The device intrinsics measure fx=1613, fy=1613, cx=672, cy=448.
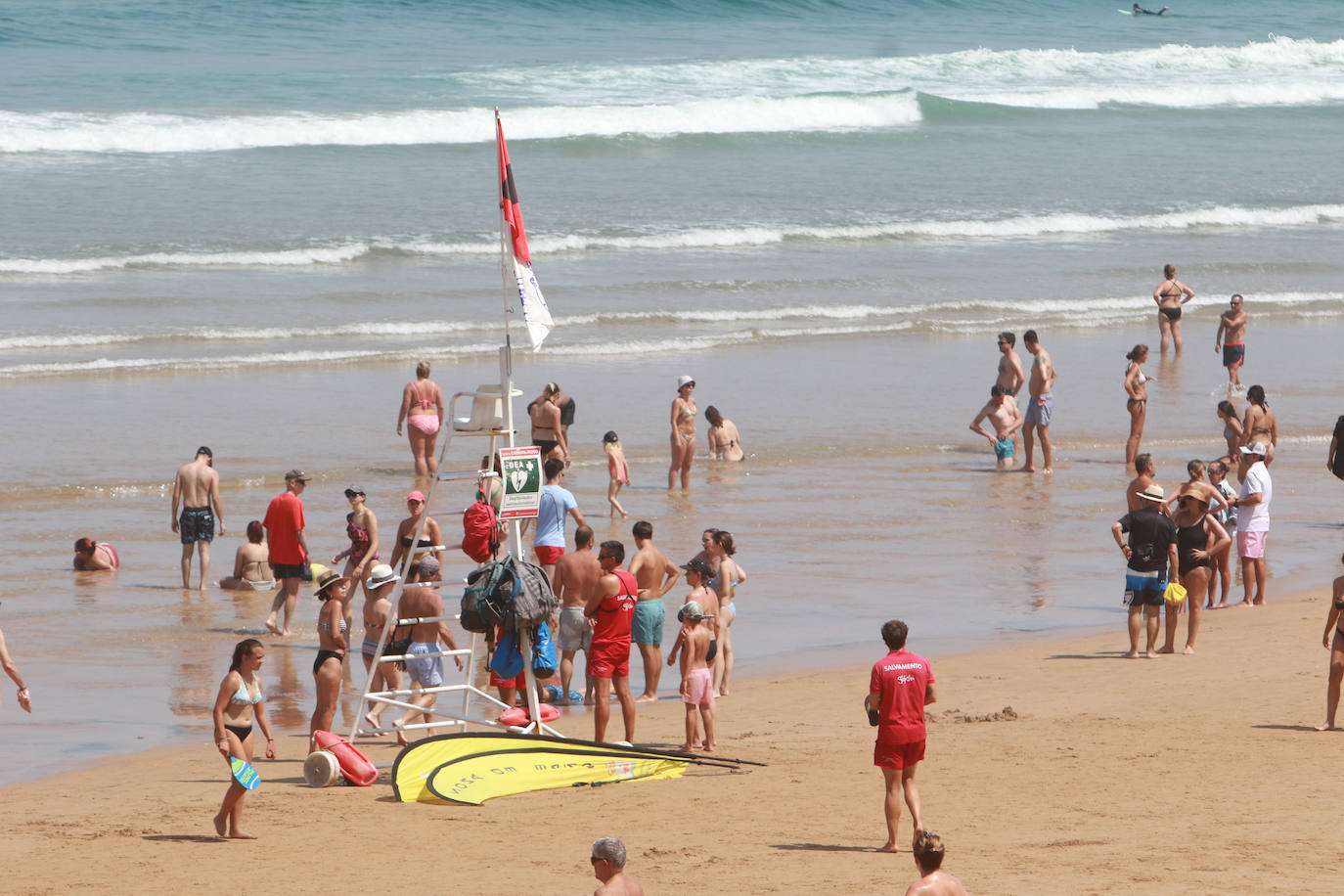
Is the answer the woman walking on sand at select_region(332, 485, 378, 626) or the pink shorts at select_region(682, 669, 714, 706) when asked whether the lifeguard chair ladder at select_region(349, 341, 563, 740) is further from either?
the woman walking on sand at select_region(332, 485, 378, 626)

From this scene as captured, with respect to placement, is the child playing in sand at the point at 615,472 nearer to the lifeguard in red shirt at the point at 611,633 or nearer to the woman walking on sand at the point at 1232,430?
the lifeguard in red shirt at the point at 611,633

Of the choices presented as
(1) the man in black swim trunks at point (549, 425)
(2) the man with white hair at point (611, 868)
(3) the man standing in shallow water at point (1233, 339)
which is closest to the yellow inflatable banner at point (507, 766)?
(2) the man with white hair at point (611, 868)

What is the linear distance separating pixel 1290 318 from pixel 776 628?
17320 millimetres

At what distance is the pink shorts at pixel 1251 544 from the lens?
12.8 metres

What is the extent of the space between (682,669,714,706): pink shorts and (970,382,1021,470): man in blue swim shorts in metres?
9.02

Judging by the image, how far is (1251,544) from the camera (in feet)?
42.0

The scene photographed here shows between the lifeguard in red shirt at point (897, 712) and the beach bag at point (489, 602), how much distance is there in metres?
2.07

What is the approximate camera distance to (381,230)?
30859 mm

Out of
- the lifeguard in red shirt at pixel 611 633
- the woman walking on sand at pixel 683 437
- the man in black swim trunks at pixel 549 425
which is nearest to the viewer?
the lifeguard in red shirt at pixel 611 633

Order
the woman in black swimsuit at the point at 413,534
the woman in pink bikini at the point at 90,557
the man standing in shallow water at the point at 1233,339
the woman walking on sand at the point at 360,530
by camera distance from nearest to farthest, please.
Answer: the woman in black swimsuit at the point at 413,534 < the woman walking on sand at the point at 360,530 < the woman in pink bikini at the point at 90,557 < the man standing in shallow water at the point at 1233,339

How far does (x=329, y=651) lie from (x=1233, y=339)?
50.1 feet

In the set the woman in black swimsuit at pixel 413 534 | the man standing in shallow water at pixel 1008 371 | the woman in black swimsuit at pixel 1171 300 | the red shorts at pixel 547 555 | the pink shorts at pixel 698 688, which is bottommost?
the pink shorts at pixel 698 688

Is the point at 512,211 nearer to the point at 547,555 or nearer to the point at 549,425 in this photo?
the point at 547,555

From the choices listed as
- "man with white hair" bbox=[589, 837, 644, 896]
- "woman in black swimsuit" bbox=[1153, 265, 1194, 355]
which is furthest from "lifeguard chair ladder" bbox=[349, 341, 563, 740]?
"woman in black swimsuit" bbox=[1153, 265, 1194, 355]
